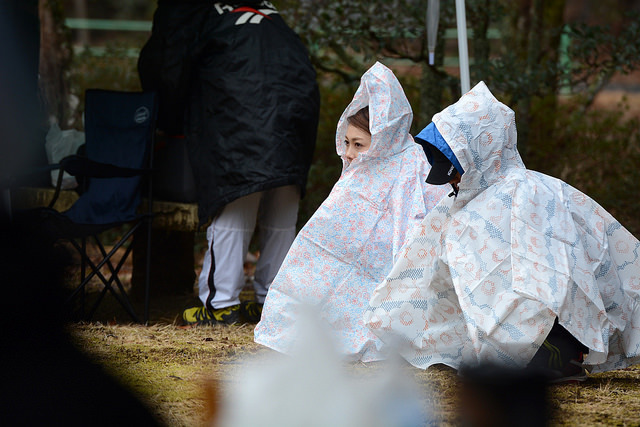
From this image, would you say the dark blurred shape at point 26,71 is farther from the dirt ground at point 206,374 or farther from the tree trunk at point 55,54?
the tree trunk at point 55,54

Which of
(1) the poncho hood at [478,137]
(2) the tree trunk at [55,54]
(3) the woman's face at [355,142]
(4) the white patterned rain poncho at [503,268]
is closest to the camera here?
(4) the white patterned rain poncho at [503,268]

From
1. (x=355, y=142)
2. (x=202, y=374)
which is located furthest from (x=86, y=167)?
(x=202, y=374)

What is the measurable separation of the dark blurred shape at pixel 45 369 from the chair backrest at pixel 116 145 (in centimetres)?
348

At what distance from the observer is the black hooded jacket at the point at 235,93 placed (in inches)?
157

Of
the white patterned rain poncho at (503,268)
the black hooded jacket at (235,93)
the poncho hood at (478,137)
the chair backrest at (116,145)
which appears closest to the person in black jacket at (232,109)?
the black hooded jacket at (235,93)

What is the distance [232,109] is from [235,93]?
82mm

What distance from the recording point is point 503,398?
2.26 ft

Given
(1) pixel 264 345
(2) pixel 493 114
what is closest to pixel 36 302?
(2) pixel 493 114

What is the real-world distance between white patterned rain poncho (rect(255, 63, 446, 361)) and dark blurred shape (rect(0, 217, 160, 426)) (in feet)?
8.47

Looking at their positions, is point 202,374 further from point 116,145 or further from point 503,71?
point 503,71

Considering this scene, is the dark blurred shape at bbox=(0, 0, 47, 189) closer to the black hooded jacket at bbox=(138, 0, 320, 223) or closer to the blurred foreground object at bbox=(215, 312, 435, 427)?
the black hooded jacket at bbox=(138, 0, 320, 223)

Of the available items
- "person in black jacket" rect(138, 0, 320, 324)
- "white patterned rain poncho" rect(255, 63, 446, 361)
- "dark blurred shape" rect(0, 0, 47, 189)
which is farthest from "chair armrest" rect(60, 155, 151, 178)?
"white patterned rain poncho" rect(255, 63, 446, 361)

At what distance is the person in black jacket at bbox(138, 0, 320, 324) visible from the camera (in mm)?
3996

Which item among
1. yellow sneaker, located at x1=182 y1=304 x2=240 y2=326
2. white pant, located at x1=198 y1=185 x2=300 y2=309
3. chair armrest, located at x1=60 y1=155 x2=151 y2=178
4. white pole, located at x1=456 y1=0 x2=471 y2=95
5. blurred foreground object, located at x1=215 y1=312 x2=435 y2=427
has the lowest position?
yellow sneaker, located at x1=182 y1=304 x2=240 y2=326
